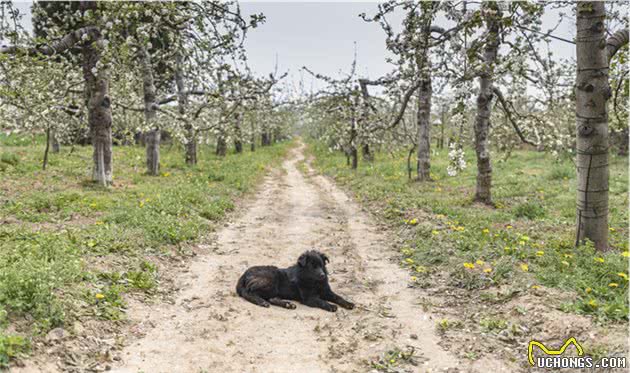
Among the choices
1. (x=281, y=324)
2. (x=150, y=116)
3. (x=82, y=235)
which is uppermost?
(x=150, y=116)

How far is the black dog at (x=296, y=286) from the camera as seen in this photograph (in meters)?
7.64

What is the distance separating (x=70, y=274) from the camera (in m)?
7.05

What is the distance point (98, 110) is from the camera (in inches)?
671

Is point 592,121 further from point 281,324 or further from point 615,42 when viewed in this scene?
point 281,324

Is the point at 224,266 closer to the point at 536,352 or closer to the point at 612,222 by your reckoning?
the point at 536,352

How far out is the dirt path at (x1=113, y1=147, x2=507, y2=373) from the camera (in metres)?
5.65

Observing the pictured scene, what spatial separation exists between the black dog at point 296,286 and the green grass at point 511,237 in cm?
257

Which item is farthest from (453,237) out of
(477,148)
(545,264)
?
(477,148)

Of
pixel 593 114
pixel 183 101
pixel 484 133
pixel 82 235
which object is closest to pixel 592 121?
pixel 593 114

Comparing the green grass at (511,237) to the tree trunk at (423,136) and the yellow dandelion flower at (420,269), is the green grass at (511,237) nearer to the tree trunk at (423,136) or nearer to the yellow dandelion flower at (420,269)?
the yellow dandelion flower at (420,269)

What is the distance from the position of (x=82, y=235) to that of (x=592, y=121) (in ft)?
34.5

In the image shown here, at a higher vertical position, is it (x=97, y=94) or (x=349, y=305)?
(x=97, y=94)

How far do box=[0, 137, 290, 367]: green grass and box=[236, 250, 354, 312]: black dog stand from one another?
1.79 metres

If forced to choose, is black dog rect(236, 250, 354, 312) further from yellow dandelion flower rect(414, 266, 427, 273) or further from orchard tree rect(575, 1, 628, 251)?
orchard tree rect(575, 1, 628, 251)
